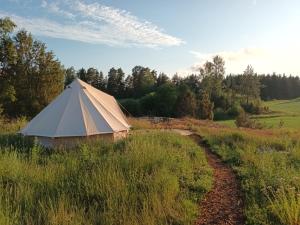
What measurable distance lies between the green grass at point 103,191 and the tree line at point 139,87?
27.4 metres

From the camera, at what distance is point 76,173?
25.2 feet

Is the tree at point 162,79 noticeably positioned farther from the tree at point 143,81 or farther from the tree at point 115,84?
the tree at point 115,84

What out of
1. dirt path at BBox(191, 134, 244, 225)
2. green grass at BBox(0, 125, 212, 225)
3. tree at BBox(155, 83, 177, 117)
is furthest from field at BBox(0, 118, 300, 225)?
tree at BBox(155, 83, 177, 117)

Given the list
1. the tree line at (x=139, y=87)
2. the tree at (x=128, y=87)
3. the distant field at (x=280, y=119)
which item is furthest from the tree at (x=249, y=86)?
the tree at (x=128, y=87)

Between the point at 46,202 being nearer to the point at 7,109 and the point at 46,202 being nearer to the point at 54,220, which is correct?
the point at 54,220

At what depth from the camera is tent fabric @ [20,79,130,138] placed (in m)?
15.9

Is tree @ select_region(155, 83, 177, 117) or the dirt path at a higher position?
tree @ select_region(155, 83, 177, 117)

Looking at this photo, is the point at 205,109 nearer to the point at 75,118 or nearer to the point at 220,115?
the point at 220,115

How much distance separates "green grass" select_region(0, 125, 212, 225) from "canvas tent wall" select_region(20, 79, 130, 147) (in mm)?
6623

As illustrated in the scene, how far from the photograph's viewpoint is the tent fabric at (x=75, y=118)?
15.9 m

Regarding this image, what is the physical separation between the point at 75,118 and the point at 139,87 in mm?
75271

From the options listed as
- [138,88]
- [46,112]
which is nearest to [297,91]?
[138,88]

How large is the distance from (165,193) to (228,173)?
4168mm

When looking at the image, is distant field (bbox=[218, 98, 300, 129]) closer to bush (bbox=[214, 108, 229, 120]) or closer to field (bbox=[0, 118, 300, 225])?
bush (bbox=[214, 108, 229, 120])
